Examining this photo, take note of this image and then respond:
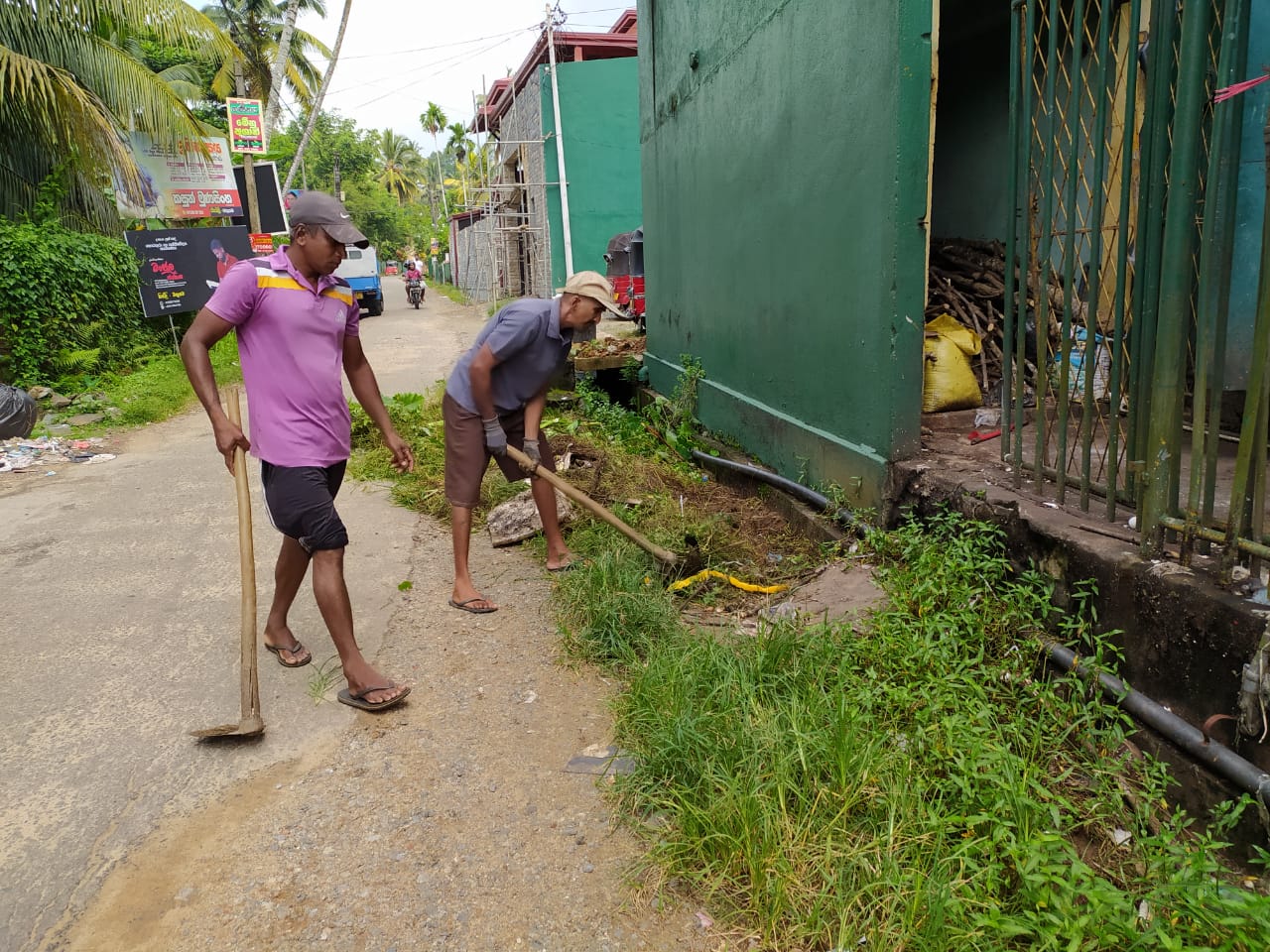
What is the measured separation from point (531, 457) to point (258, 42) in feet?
87.0

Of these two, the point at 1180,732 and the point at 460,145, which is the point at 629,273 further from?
the point at 460,145

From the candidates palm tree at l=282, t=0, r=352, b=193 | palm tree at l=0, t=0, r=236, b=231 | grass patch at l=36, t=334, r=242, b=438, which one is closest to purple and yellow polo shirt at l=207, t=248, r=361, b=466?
grass patch at l=36, t=334, r=242, b=438

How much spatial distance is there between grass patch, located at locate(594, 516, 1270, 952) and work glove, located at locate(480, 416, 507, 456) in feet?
5.21

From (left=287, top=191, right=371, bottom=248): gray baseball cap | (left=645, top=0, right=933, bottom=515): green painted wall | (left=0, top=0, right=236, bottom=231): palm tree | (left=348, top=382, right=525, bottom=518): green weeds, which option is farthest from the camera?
(left=0, top=0, right=236, bottom=231): palm tree

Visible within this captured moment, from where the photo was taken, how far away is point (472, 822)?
2652 mm

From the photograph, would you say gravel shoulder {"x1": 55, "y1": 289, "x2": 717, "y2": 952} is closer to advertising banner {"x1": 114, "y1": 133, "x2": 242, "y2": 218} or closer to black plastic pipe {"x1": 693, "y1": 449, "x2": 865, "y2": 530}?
black plastic pipe {"x1": 693, "y1": 449, "x2": 865, "y2": 530}

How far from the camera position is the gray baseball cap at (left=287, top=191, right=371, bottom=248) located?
3.20 metres

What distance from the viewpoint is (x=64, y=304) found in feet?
35.1

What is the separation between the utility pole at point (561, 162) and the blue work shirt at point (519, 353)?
14.1m

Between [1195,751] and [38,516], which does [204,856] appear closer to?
[1195,751]

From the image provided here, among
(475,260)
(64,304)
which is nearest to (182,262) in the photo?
(64,304)

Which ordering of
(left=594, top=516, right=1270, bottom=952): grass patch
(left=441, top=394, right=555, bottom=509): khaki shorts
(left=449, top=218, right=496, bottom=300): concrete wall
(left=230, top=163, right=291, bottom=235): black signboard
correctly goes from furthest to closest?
(left=449, top=218, right=496, bottom=300): concrete wall → (left=230, top=163, right=291, bottom=235): black signboard → (left=441, top=394, right=555, bottom=509): khaki shorts → (left=594, top=516, right=1270, bottom=952): grass patch

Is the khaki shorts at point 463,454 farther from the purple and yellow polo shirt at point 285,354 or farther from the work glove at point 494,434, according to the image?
the purple and yellow polo shirt at point 285,354

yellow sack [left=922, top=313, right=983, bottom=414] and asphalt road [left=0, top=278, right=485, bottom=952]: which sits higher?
yellow sack [left=922, top=313, right=983, bottom=414]
